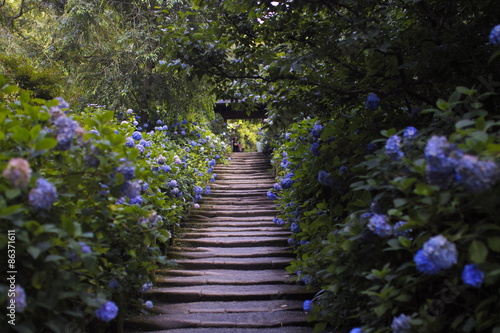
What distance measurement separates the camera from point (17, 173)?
1279mm

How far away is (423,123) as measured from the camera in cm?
241

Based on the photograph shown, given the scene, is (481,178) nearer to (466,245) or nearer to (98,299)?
(466,245)

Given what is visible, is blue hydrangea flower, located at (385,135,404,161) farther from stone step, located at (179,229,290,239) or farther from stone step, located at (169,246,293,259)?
stone step, located at (179,229,290,239)

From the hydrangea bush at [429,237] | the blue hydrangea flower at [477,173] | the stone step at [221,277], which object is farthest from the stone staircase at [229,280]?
the blue hydrangea flower at [477,173]

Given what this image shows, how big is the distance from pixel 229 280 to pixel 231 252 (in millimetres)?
850

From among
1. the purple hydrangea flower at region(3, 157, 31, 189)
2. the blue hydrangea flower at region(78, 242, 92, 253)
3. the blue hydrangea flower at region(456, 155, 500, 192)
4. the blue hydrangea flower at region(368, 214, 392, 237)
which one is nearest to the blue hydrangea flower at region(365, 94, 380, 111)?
the blue hydrangea flower at region(368, 214, 392, 237)

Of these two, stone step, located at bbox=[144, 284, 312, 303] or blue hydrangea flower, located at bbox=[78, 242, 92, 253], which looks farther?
stone step, located at bbox=[144, 284, 312, 303]

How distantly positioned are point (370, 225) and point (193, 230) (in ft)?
14.4

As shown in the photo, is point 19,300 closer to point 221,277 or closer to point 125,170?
point 125,170

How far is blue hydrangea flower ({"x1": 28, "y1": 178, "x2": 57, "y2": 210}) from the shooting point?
1301 mm

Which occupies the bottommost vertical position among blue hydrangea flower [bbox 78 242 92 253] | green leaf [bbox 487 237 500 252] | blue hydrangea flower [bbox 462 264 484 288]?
blue hydrangea flower [bbox 462 264 484 288]

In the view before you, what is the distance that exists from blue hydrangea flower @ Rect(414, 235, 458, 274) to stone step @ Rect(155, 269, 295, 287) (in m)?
2.75

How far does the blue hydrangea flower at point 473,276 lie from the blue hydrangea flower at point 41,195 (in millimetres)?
1293

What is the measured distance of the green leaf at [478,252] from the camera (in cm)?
123
